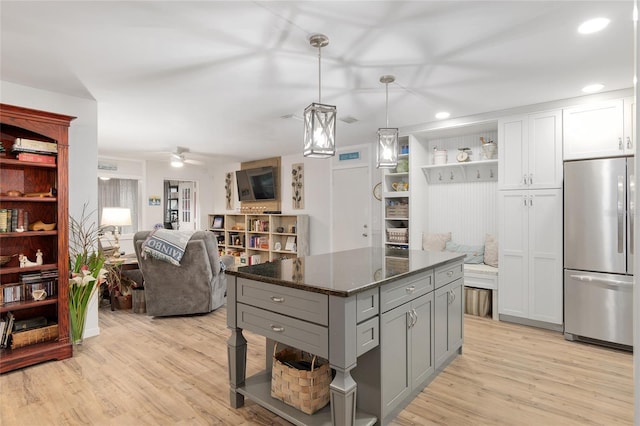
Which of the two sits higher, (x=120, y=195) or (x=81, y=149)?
(x=81, y=149)

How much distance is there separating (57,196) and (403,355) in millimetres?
3086

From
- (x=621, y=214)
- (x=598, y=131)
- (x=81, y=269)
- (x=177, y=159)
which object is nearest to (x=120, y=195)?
(x=177, y=159)

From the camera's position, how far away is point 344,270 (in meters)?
2.22

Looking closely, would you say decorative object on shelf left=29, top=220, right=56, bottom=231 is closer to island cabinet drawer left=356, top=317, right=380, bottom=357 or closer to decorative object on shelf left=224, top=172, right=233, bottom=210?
island cabinet drawer left=356, top=317, right=380, bottom=357

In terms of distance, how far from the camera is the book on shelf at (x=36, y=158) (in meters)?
2.86

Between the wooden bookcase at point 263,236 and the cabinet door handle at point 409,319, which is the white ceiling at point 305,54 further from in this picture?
the wooden bookcase at point 263,236

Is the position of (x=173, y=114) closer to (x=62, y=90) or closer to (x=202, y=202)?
(x=62, y=90)

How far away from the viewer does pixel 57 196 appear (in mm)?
2982

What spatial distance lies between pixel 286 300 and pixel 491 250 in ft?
11.0

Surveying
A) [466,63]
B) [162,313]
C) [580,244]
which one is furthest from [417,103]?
[162,313]

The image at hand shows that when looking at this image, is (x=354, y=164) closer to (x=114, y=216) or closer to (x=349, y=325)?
(x=114, y=216)

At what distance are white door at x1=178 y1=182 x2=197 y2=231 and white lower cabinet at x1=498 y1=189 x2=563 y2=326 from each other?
696 cm

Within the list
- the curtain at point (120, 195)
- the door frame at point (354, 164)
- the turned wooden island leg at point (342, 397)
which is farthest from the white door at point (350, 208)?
the curtain at point (120, 195)

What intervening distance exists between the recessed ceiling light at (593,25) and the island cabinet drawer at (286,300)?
2.33 metres
